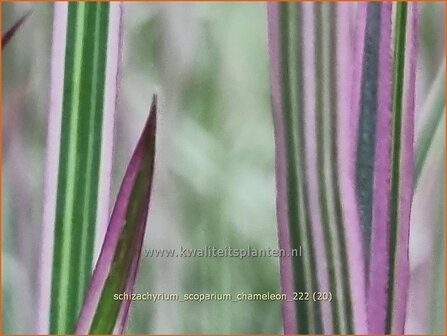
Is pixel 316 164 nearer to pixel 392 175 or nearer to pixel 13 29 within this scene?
pixel 392 175

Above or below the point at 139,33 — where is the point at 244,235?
below

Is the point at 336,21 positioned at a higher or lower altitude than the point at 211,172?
higher

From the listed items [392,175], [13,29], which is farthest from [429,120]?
[13,29]

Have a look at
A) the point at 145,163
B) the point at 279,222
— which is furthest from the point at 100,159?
the point at 279,222

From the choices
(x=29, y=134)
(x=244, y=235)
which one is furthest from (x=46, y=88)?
(x=244, y=235)

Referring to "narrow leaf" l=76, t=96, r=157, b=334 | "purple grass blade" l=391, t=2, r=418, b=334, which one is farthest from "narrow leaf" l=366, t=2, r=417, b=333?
"narrow leaf" l=76, t=96, r=157, b=334

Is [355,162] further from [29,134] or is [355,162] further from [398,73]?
[29,134]

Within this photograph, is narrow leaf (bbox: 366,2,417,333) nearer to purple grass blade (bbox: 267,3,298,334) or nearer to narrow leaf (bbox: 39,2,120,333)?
purple grass blade (bbox: 267,3,298,334)
